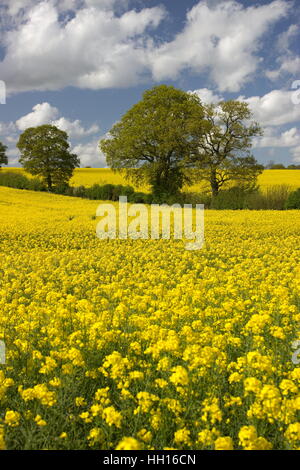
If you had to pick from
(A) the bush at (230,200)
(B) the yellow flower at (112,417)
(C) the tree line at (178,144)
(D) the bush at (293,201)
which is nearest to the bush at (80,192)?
(C) the tree line at (178,144)

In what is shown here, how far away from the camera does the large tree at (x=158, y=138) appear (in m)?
37.2

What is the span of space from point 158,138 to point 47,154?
23650mm

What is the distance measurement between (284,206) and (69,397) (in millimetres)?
29303

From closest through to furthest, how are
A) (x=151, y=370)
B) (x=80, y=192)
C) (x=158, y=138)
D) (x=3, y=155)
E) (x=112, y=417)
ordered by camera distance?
(x=112, y=417) < (x=151, y=370) < (x=158, y=138) < (x=80, y=192) < (x=3, y=155)

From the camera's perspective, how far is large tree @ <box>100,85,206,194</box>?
122 ft

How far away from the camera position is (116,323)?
504 centimetres

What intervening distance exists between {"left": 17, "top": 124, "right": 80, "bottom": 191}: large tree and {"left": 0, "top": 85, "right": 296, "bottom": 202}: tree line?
56.9 feet

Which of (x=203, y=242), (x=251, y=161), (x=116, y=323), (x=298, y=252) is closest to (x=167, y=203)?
(x=251, y=161)

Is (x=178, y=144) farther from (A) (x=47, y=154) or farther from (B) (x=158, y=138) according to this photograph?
(A) (x=47, y=154)

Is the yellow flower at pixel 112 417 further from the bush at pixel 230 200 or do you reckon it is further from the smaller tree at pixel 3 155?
the smaller tree at pixel 3 155

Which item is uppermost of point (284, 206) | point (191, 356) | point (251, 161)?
point (251, 161)

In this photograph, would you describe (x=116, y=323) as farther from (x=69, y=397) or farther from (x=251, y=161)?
(x=251, y=161)

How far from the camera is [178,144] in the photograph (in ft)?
123

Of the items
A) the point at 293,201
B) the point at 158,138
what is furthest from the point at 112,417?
the point at 158,138
